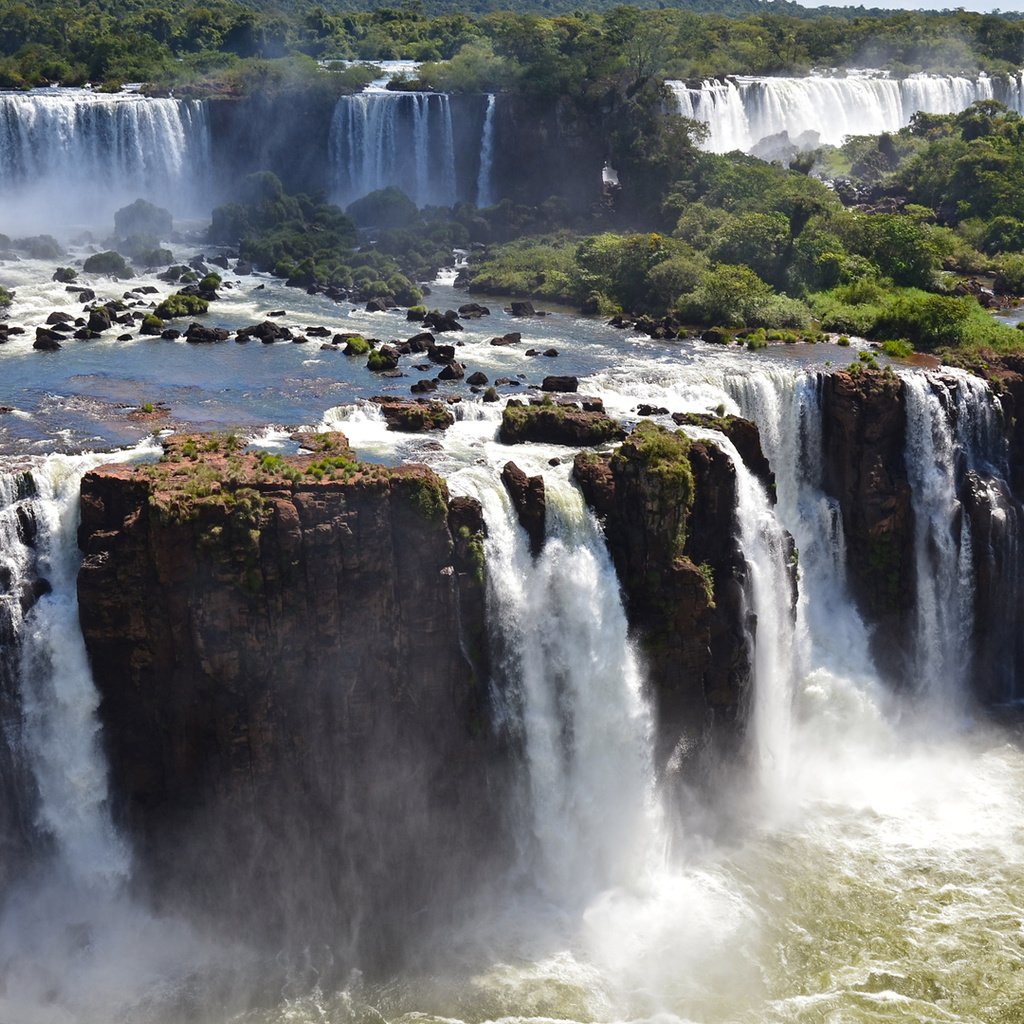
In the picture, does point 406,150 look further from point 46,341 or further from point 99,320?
point 46,341

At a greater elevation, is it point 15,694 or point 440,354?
point 440,354

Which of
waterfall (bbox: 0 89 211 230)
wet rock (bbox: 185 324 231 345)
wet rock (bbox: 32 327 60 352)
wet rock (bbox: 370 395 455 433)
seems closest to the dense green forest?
waterfall (bbox: 0 89 211 230)

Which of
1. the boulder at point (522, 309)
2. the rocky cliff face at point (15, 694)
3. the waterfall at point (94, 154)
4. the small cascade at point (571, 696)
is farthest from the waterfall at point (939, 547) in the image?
the waterfall at point (94, 154)

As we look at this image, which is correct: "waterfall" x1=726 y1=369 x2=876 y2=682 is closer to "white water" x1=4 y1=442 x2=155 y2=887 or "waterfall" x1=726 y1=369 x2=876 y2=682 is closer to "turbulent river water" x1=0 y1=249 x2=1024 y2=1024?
"turbulent river water" x1=0 y1=249 x2=1024 y2=1024

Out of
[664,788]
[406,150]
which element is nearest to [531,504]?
[664,788]

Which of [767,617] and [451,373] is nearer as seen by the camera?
[767,617]

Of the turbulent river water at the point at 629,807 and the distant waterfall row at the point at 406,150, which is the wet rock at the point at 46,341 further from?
the distant waterfall row at the point at 406,150
